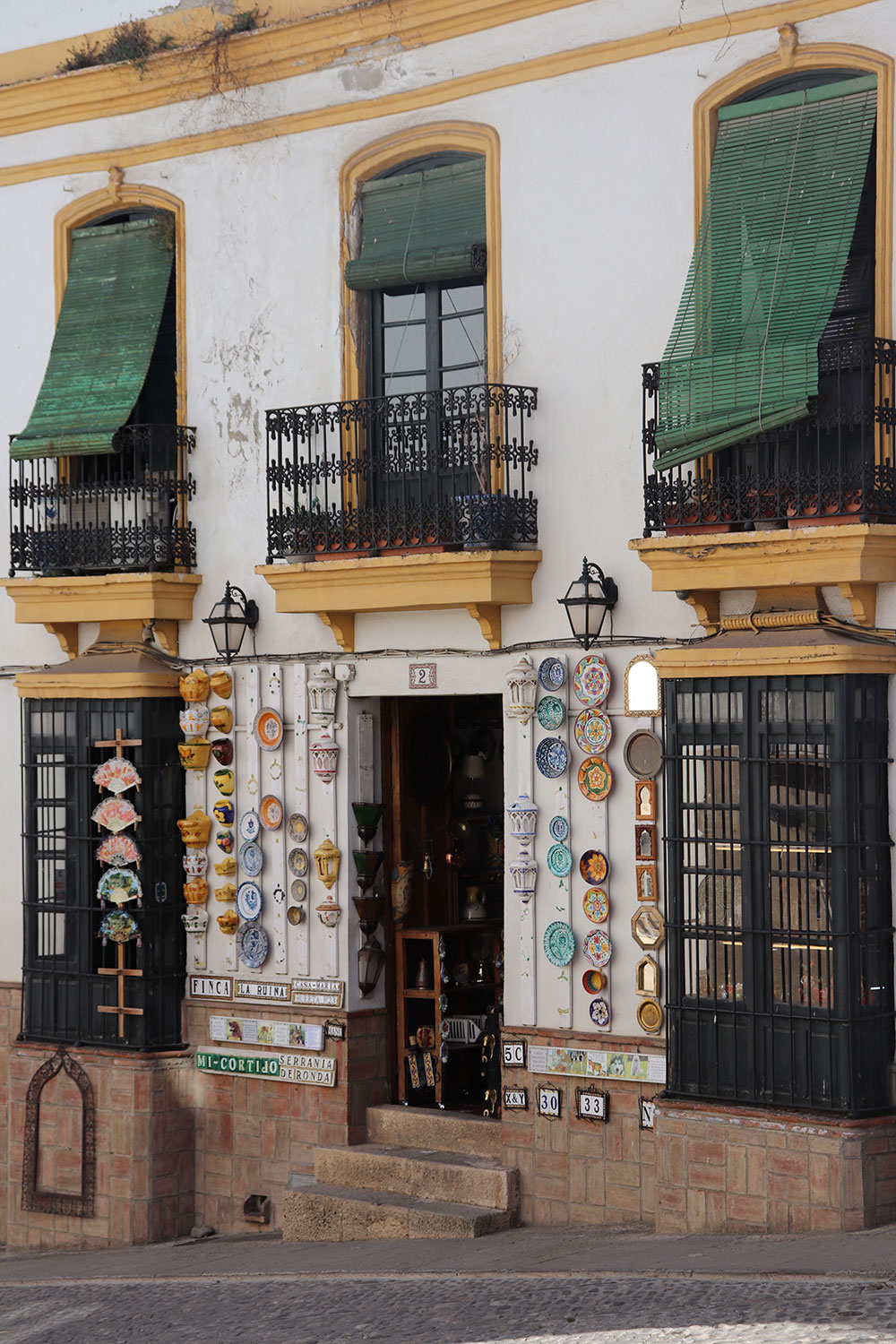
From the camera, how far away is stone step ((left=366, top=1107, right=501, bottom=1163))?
13.1 meters

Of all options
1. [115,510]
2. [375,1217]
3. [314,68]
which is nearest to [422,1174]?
[375,1217]

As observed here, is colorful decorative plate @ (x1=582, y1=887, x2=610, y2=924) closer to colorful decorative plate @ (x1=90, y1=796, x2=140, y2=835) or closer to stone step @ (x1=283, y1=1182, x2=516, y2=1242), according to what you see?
stone step @ (x1=283, y1=1182, x2=516, y2=1242)

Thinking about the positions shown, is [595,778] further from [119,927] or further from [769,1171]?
[119,927]

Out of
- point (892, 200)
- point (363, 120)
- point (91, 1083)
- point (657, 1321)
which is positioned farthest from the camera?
point (91, 1083)

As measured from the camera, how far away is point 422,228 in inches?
522

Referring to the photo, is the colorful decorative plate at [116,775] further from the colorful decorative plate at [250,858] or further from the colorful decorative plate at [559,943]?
the colorful decorative plate at [559,943]

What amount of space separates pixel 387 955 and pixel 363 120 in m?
5.65

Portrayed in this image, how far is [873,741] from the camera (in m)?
11.2

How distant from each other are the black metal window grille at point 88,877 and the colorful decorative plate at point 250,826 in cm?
60

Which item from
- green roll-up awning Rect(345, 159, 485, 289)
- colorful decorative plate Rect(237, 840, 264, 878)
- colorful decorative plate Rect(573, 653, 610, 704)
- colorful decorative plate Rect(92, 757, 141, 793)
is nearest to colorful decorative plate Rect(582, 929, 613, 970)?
colorful decorative plate Rect(573, 653, 610, 704)

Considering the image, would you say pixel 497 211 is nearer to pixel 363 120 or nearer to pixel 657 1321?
pixel 363 120

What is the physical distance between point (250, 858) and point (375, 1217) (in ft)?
8.67

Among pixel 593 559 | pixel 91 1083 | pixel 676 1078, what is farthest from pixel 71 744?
pixel 676 1078

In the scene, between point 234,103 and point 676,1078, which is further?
point 234,103
